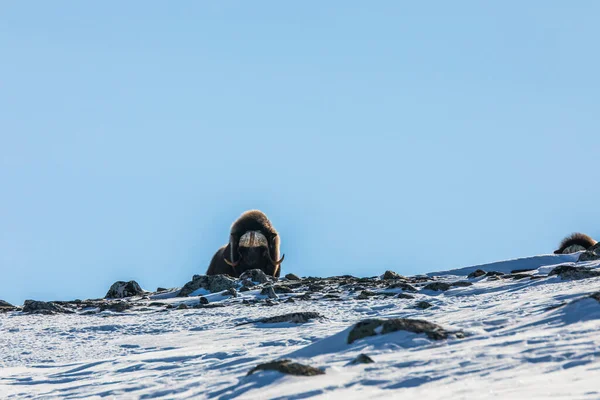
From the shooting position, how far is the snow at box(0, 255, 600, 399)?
5.86 meters

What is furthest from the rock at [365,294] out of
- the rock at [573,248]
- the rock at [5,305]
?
the rock at [573,248]

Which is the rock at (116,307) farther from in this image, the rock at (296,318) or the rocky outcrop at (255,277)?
the rock at (296,318)

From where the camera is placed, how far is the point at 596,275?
11516 millimetres

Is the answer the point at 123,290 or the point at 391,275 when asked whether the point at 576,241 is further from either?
the point at 123,290

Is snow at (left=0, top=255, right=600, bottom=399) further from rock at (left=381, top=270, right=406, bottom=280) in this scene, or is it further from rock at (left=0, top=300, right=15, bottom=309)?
rock at (left=381, top=270, right=406, bottom=280)

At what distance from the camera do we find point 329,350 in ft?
24.5

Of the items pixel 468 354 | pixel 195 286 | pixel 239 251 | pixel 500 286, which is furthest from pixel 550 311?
pixel 239 251

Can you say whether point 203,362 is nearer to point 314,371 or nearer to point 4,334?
point 314,371

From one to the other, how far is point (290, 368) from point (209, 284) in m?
9.75

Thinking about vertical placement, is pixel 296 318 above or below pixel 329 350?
above

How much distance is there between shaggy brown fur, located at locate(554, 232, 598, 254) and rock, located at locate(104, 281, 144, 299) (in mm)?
11114

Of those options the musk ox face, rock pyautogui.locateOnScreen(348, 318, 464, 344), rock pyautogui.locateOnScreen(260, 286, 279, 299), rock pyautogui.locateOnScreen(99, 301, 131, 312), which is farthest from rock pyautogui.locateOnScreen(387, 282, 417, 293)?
the musk ox face

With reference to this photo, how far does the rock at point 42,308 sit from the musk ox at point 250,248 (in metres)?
8.74

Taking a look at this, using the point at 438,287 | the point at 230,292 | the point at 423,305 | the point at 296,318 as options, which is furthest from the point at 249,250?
the point at 296,318
